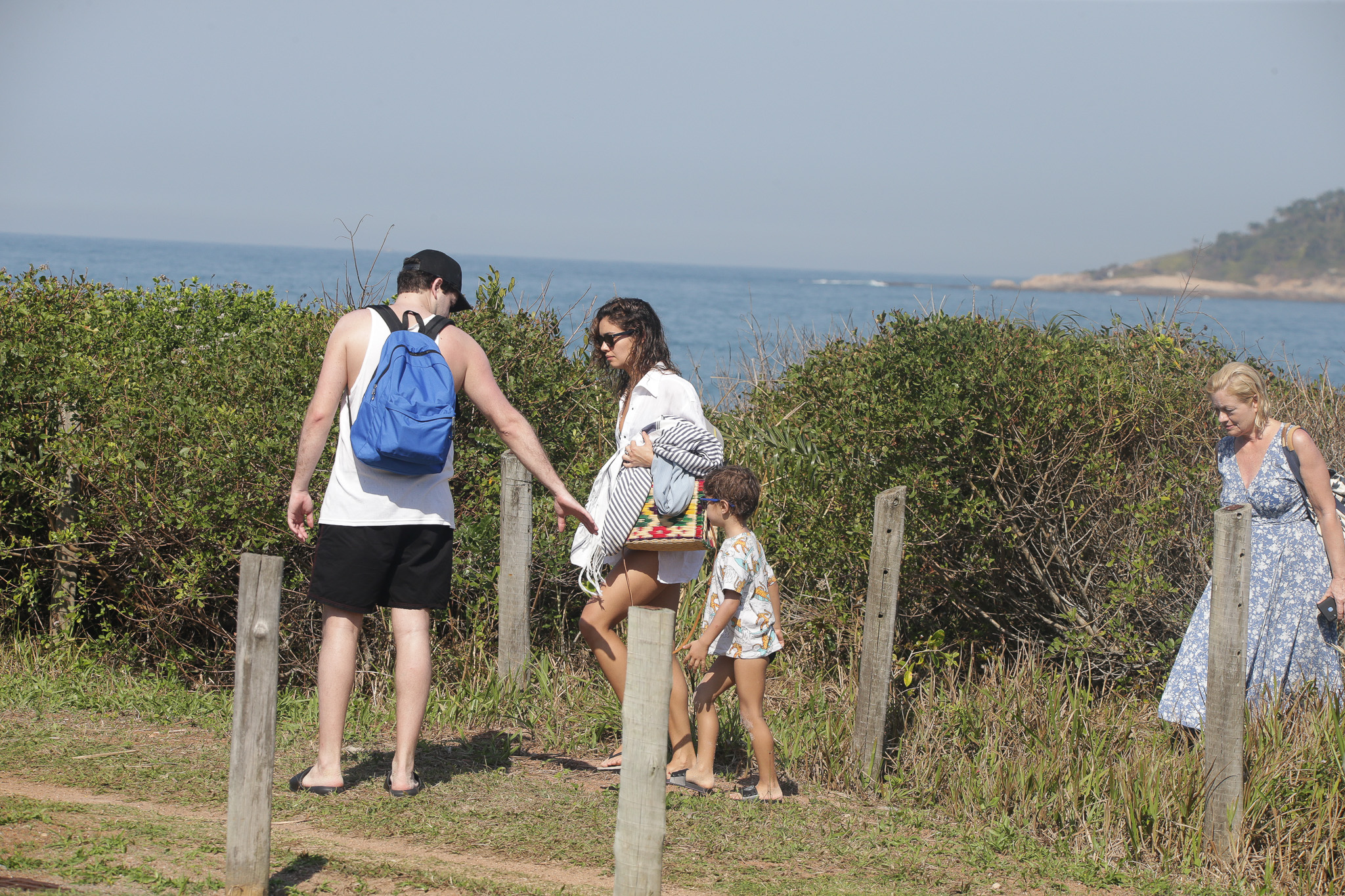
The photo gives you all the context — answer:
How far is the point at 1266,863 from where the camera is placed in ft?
13.1

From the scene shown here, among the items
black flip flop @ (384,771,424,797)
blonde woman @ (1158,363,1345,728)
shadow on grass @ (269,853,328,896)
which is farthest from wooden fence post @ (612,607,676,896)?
blonde woman @ (1158,363,1345,728)

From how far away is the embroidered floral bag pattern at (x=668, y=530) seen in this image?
4.12 meters

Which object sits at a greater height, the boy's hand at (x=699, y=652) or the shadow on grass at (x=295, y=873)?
the boy's hand at (x=699, y=652)

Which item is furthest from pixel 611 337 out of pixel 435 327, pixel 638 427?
pixel 435 327

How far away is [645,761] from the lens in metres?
2.92

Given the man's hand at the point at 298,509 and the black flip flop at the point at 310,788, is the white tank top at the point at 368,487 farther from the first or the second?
the black flip flop at the point at 310,788

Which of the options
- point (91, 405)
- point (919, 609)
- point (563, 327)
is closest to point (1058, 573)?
point (919, 609)

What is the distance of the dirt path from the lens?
3506mm

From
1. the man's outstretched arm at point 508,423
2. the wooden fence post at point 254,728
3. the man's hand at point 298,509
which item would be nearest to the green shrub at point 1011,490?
the man's outstretched arm at point 508,423

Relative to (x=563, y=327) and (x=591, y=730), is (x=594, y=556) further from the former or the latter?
(x=563, y=327)

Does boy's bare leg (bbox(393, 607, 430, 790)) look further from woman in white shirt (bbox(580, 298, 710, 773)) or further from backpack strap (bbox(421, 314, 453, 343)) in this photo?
backpack strap (bbox(421, 314, 453, 343))

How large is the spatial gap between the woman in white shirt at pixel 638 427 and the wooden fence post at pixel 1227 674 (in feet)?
6.32

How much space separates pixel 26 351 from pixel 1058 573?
5611 mm

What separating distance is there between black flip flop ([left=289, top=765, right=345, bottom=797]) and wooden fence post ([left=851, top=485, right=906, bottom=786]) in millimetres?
2113
